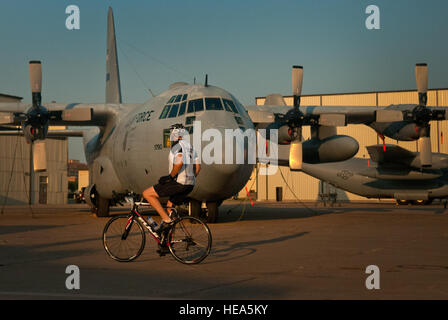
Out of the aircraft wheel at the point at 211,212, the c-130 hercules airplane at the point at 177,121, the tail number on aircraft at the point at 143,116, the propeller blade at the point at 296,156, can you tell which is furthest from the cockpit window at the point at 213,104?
the propeller blade at the point at 296,156

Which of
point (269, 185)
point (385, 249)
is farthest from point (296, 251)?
point (269, 185)

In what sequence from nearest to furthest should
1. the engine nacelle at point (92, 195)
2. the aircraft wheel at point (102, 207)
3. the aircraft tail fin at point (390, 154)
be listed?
1. the aircraft wheel at point (102, 207)
2. the engine nacelle at point (92, 195)
3. the aircraft tail fin at point (390, 154)

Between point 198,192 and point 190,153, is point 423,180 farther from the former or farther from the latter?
point 190,153

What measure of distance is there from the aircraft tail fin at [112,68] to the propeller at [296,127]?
9032 mm

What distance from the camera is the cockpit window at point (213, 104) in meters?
15.3

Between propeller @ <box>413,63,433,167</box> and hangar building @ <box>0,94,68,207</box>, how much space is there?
36.9 metres

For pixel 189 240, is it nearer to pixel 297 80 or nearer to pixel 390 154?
pixel 297 80

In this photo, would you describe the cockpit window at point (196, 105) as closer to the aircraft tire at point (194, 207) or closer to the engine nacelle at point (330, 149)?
the aircraft tire at point (194, 207)

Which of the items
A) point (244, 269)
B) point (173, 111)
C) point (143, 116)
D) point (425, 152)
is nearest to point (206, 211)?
point (173, 111)

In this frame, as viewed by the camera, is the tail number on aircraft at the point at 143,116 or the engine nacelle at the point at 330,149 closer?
the tail number on aircraft at the point at 143,116

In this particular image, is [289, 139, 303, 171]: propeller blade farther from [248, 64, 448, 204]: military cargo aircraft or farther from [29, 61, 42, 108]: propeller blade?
[29, 61, 42, 108]: propeller blade

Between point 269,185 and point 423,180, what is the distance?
2838 centimetres

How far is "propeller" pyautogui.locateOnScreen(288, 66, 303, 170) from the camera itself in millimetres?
21141

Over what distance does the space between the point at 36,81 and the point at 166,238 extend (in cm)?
1481
